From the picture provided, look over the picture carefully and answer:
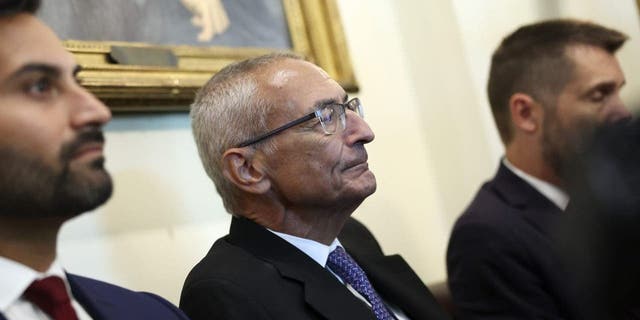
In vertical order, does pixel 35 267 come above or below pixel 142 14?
below

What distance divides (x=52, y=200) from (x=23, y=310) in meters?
0.18

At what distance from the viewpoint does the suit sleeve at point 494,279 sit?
1.93 metres

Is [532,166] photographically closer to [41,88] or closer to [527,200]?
[527,200]

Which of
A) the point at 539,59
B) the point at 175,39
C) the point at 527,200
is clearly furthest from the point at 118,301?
the point at 539,59

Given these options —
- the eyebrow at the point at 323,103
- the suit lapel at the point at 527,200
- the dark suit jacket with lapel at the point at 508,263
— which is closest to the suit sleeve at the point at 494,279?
the dark suit jacket with lapel at the point at 508,263

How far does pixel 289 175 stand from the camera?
1.64 m

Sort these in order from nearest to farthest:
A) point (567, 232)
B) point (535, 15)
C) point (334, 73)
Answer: point (567, 232) < point (334, 73) < point (535, 15)

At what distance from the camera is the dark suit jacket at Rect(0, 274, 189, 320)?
1226 millimetres

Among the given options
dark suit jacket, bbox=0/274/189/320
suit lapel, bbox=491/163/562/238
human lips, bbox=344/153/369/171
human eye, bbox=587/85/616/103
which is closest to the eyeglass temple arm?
human lips, bbox=344/153/369/171

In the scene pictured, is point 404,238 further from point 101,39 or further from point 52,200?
point 52,200

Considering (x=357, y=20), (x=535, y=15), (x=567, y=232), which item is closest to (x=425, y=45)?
(x=357, y=20)

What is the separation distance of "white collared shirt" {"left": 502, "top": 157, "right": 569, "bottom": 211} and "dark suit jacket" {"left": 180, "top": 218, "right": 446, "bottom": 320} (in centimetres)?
70

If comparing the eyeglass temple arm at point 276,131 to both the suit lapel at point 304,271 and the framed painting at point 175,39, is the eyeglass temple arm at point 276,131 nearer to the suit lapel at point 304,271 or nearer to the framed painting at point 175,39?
the suit lapel at point 304,271

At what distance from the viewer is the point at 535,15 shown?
3111 millimetres
